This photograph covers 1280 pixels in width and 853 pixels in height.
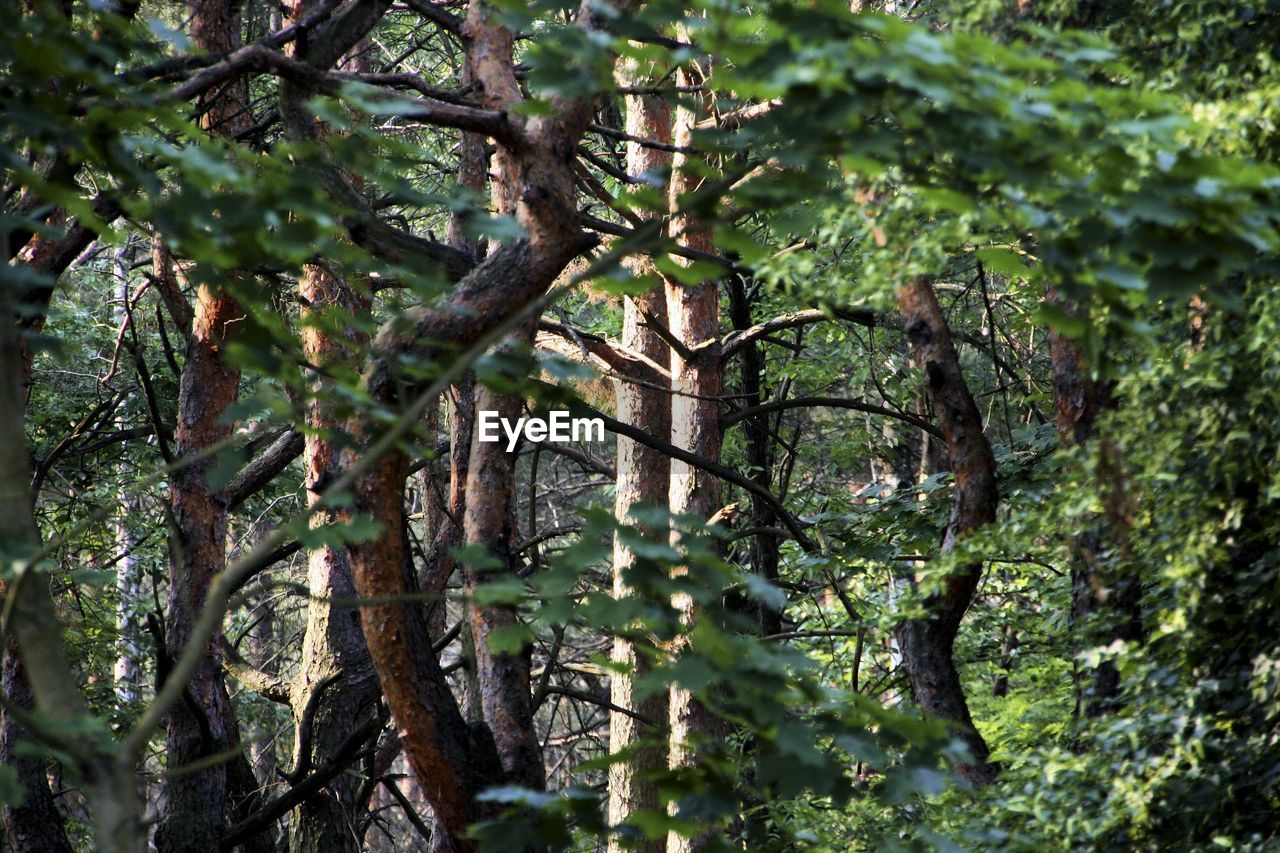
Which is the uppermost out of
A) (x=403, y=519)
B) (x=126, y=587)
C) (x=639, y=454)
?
(x=126, y=587)

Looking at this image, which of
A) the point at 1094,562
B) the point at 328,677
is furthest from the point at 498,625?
the point at 328,677

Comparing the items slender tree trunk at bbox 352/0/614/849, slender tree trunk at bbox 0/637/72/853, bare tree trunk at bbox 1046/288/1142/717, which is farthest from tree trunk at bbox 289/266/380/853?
bare tree trunk at bbox 1046/288/1142/717

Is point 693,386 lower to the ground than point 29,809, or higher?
higher

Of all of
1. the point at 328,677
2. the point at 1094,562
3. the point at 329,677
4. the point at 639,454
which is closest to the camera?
the point at 1094,562

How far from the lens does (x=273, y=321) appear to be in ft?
9.36

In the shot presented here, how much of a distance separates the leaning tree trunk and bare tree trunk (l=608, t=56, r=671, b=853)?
2.48 metres

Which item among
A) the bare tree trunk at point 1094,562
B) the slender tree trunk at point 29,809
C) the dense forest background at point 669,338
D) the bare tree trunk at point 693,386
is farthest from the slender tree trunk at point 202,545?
the bare tree trunk at point 1094,562

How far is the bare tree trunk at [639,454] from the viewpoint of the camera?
779 cm

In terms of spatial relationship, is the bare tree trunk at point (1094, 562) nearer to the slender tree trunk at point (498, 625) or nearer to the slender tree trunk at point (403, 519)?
the slender tree trunk at point (403, 519)

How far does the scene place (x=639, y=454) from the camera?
27.1ft

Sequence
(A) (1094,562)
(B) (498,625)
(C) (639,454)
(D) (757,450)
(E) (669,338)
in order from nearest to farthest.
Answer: (A) (1094,562), (B) (498,625), (E) (669,338), (C) (639,454), (D) (757,450)

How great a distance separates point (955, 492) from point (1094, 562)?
1.92 m

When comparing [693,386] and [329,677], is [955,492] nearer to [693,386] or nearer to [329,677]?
[693,386]

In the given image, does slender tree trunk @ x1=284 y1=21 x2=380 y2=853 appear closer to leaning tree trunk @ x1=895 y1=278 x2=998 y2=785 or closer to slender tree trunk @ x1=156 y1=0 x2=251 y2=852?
Answer: slender tree trunk @ x1=156 y1=0 x2=251 y2=852
